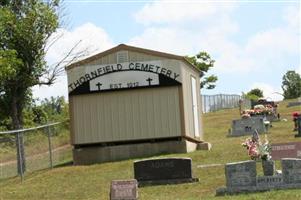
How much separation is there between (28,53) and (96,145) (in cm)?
457

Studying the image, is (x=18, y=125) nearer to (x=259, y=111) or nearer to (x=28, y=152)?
(x=28, y=152)

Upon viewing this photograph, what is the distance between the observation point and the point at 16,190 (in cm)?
1939

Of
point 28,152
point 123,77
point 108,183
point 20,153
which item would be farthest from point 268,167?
point 28,152

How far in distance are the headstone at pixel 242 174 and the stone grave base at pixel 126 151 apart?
9597mm

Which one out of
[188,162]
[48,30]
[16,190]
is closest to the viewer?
[188,162]

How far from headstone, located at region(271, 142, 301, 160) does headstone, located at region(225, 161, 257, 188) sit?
80.4 inches

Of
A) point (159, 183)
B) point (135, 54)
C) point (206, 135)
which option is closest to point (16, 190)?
point (159, 183)

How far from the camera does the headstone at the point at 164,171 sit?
17547 mm

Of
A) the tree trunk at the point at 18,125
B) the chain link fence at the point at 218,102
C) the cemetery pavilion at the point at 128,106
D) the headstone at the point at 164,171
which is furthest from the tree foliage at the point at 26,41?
the chain link fence at the point at 218,102

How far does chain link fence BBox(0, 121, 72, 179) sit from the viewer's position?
22.7 m

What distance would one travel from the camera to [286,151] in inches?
670

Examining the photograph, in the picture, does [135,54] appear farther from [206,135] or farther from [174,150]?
[206,135]

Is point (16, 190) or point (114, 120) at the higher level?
point (114, 120)

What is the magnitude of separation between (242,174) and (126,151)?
10305 mm
